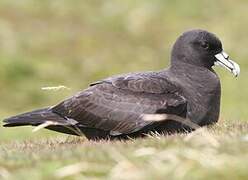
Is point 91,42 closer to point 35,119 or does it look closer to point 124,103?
point 35,119

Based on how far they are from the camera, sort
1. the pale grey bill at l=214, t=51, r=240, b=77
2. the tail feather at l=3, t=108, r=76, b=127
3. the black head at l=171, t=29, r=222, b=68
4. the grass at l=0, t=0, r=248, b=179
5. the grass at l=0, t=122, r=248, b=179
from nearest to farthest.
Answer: the grass at l=0, t=122, r=248, b=179, the tail feather at l=3, t=108, r=76, b=127, the pale grey bill at l=214, t=51, r=240, b=77, the black head at l=171, t=29, r=222, b=68, the grass at l=0, t=0, r=248, b=179

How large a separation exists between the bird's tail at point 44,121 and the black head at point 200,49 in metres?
1.86

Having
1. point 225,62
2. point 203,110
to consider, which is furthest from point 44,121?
point 225,62

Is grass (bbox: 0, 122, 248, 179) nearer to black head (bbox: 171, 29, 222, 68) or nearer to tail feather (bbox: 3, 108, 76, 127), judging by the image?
tail feather (bbox: 3, 108, 76, 127)

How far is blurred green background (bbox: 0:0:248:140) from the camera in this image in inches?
1000

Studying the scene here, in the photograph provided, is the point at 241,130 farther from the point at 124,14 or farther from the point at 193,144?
the point at 124,14

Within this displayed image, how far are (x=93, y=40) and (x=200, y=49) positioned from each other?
18.3m

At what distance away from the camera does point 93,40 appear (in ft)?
98.5

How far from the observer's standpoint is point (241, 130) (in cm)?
909

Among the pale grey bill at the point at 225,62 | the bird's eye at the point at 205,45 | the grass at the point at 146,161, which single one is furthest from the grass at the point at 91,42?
the grass at the point at 146,161

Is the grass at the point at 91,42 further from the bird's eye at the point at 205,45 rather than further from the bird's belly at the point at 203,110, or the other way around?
the bird's belly at the point at 203,110

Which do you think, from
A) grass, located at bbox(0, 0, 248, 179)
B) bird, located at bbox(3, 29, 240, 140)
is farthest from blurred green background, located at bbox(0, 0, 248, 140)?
bird, located at bbox(3, 29, 240, 140)

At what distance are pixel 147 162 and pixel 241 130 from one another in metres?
2.12

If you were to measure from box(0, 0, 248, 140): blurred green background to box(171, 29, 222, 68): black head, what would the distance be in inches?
426
